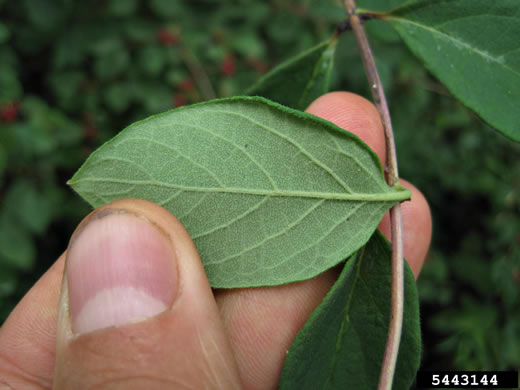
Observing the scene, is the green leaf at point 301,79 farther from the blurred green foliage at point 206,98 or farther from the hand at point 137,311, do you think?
the blurred green foliage at point 206,98

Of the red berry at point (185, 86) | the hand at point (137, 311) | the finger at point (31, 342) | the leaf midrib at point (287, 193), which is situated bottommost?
the finger at point (31, 342)

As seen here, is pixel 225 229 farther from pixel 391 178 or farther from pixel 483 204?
pixel 483 204

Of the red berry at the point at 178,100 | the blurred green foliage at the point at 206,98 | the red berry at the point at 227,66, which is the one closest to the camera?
the blurred green foliage at the point at 206,98

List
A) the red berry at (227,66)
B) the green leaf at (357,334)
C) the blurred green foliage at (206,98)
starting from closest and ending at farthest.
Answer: the green leaf at (357,334) < the blurred green foliage at (206,98) < the red berry at (227,66)

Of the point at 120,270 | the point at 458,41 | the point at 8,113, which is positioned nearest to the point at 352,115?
the point at 458,41

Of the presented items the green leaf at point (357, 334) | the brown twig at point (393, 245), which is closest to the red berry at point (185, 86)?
the brown twig at point (393, 245)

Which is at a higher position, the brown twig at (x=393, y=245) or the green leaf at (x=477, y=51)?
the green leaf at (x=477, y=51)

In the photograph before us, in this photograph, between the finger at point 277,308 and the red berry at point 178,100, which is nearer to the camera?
the finger at point 277,308

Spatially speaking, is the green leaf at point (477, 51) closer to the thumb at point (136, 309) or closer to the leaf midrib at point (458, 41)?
the leaf midrib at point (458, 41)
